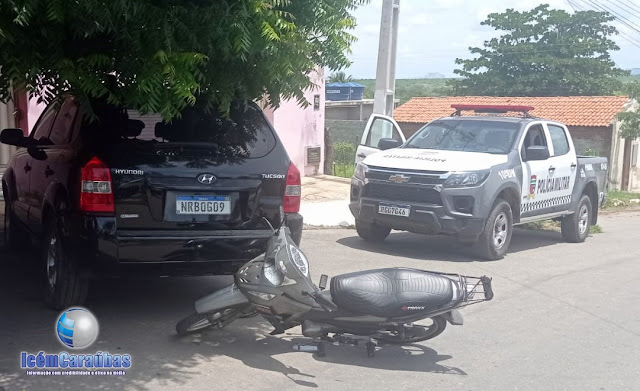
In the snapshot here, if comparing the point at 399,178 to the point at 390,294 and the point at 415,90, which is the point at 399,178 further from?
the point at 415,90

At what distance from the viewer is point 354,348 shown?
→ 5.83m

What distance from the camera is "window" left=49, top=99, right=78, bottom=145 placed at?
6445 millimetres

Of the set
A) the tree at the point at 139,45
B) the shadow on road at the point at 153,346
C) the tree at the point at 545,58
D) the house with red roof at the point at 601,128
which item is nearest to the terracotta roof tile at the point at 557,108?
the house with red roof at the point at 601,128

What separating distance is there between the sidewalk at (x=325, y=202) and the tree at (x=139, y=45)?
22.5 ft

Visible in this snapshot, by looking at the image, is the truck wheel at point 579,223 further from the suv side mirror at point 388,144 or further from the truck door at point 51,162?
the truck door at point 51,162

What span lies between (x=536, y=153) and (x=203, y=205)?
18.9ft

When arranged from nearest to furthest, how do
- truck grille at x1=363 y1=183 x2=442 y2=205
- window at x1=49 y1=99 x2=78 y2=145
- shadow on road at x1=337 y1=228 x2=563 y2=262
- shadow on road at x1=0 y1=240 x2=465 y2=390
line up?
shadow on road at x1=0 y1=240 x2=465 y2=390 → window at x1=49 y1=99 x2=78 y2=145 → truck grille at x1=363 y1=183 x2=442 y2=205 → shadow on road at x1=337 y1=228 x2=563 y2=262

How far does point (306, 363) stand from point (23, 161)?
373 centimetres

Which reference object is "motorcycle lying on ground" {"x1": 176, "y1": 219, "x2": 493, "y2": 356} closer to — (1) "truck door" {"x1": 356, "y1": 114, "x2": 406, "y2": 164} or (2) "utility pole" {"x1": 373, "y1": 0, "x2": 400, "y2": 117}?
(1) "truck door" {"x1": 356, "y1": 114, "x2": 406, "y2": 164}

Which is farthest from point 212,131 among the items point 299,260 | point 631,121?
point 631,121

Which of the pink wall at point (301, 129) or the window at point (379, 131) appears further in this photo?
the pink wall at point (301, 129)

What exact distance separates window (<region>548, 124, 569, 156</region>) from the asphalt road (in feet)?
9.38

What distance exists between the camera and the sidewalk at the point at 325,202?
39.6ft

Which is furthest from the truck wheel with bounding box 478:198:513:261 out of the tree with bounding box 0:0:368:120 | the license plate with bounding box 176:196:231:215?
the tree with bounding box 0:0:368:120
